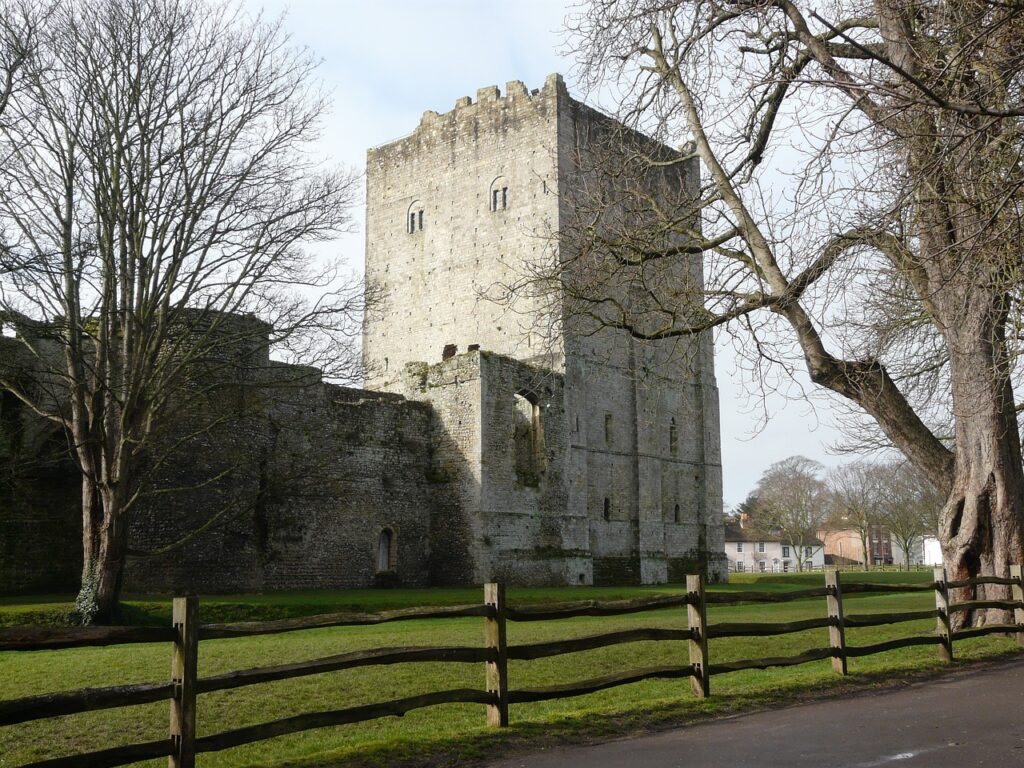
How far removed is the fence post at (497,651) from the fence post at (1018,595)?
7.91m

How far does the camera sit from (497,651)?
7.62 meters

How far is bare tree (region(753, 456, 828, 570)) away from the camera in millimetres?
60166

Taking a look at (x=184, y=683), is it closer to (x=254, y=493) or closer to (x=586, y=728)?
(x=586, y=728)

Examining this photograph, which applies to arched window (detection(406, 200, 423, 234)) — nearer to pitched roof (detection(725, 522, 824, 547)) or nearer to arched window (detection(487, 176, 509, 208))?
arched window (detection(487, 176, 509, 208))

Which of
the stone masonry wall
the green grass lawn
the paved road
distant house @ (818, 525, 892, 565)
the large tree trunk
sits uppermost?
the stone masonry wall

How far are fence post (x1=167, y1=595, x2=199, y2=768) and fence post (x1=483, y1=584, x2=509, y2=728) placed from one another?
2.28 meters

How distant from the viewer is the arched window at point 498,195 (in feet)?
124

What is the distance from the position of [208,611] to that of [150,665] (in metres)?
6.24

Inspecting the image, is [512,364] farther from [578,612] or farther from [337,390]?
[578,612]

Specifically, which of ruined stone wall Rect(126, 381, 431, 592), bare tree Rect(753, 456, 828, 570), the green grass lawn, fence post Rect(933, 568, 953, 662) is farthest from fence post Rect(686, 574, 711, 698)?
bare tree Rect(753, 456, 828, 570)

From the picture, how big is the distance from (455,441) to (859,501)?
4059cm

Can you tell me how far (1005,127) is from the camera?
30.0ft

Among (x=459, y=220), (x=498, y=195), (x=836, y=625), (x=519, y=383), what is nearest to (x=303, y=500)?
(x=519, y=383)

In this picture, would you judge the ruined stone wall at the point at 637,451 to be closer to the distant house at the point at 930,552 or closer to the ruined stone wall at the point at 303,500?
the ruined stone wall at the point at 303,500
